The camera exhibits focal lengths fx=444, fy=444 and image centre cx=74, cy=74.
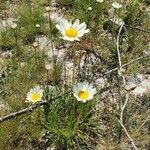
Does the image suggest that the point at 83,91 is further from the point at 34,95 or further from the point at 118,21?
the point at 118,21

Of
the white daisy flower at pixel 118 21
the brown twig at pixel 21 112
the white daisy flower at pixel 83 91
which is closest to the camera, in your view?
the white daisy flower at pixel 83 91

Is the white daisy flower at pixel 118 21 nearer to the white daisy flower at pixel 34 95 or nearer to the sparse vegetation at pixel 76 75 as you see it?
the sparse vegetation at pixel 76 75

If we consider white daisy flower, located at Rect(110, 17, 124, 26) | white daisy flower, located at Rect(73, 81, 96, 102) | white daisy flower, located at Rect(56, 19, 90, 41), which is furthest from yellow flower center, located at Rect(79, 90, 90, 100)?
white daisy flower, located at Rect(110, 17, 124, 26)

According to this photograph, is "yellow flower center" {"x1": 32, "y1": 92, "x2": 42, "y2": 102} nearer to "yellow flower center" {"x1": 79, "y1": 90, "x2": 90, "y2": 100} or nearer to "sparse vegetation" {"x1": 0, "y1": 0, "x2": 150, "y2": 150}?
"sparse vegetation" {"x1": 0, "y1": 0, "x2": 150, "y2": 150}

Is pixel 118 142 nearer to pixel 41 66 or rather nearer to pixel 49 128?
pixel 49 128

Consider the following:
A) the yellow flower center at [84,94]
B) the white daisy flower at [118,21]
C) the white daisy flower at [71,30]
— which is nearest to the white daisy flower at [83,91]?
the yellow flower center at [84,94]

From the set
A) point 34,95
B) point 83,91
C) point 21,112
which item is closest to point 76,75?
point 34,95

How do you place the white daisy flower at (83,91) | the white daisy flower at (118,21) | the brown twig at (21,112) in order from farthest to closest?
the white daisy flower at (118,21) → the brown twig at (21,112) → the white daisy flower at (83,91)

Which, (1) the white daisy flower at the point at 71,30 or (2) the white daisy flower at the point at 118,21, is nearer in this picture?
(1) the white daisy flower at the point at 71,30

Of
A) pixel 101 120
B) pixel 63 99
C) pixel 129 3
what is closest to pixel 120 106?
pixel 101 120
